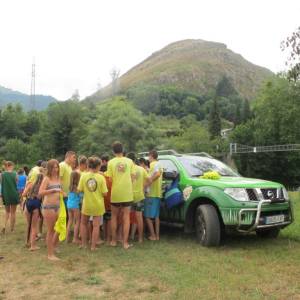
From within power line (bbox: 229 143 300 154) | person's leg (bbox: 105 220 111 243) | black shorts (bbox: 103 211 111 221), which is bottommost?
person's leg (bbox: 105 220 111 243)

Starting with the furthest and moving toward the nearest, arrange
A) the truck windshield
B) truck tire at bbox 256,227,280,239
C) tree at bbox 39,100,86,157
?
tree at bbox 39,100,86,157 → the truck windshield → truck tire at bbox 256,227,280,239

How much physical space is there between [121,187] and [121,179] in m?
0.15

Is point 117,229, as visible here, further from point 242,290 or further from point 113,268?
point 242,290

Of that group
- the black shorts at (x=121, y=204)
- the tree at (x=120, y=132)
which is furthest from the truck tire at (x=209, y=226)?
the tree at (x=120, y=132)

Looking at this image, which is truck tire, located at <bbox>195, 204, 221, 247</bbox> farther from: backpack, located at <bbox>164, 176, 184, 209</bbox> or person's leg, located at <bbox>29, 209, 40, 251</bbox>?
person's leg, located at <bbox>29, 209, 40, 251</bbox>

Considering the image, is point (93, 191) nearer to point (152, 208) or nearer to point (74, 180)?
point (74, 180)

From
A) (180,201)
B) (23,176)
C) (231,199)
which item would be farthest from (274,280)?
(23,176)

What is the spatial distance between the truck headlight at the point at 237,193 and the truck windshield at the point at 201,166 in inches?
45.6

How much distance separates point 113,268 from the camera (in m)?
6.74

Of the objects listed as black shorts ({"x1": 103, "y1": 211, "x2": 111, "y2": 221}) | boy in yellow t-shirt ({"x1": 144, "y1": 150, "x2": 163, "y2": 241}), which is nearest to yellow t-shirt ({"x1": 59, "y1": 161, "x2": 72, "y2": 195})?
black shorts ({"x1": 103, "y1": 211, "x2": 111, "y2": 221})

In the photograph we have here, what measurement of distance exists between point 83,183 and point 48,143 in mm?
59354

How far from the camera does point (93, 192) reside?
25.6ft

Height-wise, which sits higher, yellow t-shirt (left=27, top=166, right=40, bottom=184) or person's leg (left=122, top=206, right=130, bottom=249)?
yellow t-shirt (left=27, top=166, right=40, bottom=184)

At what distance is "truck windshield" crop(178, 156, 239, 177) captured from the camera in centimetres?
891
